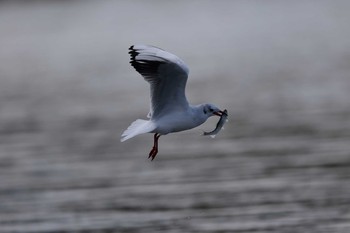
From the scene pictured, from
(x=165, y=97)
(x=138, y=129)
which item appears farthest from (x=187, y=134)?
(x=138, y=129)

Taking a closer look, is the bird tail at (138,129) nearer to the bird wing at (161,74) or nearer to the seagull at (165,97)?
the seagull at (165,97)

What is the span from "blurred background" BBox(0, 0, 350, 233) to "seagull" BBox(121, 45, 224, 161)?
280 cm

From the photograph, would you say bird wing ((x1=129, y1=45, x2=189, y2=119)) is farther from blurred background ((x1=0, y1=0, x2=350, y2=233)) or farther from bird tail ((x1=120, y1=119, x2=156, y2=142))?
blurred background ((x1=0, y1=0, x2=350, y2=233))

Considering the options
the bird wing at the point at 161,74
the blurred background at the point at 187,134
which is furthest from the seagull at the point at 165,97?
the blurred background at the point at 187,134

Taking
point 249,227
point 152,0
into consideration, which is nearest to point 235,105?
point 249,227

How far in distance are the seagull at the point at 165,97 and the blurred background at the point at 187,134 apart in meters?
2.80

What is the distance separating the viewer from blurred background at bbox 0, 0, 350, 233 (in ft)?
53.1

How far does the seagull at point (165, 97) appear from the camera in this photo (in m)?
12.1

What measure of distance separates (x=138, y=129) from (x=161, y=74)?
649 millimetres

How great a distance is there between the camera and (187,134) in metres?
23.4

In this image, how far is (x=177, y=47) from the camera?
130ft

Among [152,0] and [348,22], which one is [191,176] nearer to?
[348,22]

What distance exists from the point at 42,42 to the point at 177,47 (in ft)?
23.1

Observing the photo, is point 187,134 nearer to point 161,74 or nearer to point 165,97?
point 165,97
